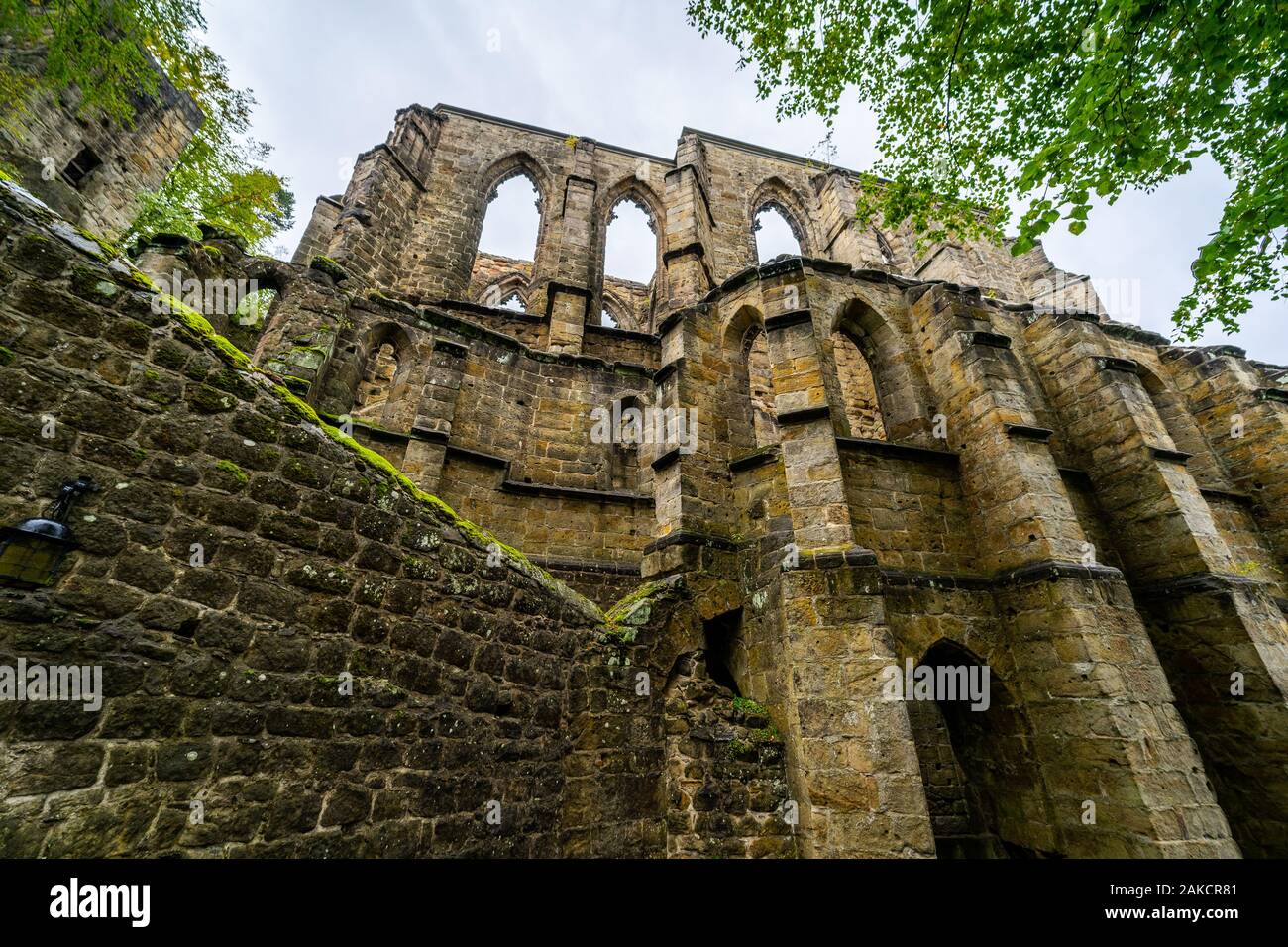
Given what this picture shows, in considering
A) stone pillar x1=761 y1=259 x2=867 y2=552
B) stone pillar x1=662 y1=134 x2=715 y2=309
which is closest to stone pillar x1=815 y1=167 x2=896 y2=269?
stone pillar x1=662 y1=134 x2=715 y2=309

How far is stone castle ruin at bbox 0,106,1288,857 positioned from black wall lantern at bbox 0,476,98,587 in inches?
2.4

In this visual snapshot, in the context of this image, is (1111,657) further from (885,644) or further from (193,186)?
(193,186)

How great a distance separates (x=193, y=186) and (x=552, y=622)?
1939 centimetres

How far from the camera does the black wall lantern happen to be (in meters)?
2.09

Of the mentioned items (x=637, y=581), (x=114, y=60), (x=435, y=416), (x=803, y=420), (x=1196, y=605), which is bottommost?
(x=1196, y=605)

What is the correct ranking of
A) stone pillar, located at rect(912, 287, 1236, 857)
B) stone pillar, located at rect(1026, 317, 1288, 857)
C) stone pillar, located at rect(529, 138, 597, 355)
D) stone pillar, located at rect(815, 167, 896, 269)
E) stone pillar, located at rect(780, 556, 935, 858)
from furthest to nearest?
1. stone pillar, located at rect(815, 167, 896, 269)
2. stone pillar, located at rect(529, 138, 597, 355)
3. stone pillar, located at rect(1026, 317, 1288, 857)
4. stone pillar, located at rect(912, 287, 1236, 857)
5. stone pillar, located at rect(780, 556, 935, 858)

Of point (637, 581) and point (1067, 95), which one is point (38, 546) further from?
point (1067, 95)

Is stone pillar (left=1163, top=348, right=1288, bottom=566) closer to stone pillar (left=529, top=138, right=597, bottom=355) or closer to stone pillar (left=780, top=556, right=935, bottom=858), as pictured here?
stone pillar (left=780, top=556, right=935, bottom=858)

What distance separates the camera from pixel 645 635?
456cm

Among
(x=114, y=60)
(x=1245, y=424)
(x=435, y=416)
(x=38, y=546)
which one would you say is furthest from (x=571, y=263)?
(x=1245, y=424)

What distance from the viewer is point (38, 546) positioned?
7.07 ft

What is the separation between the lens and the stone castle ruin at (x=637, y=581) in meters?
2.41

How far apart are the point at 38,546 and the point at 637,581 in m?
6.20
